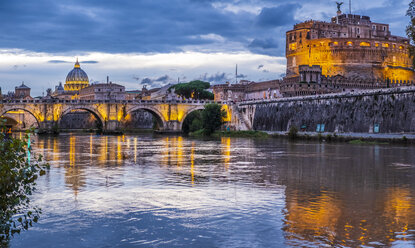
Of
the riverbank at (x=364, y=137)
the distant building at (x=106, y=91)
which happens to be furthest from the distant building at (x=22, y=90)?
the riverbank at (x=364, y=137)

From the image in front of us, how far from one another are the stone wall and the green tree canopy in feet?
128

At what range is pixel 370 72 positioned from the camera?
87.6 metres

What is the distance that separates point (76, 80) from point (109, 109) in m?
112

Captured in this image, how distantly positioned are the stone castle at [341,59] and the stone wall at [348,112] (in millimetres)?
13267

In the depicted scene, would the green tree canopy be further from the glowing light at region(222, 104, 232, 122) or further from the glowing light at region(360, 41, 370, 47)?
the glowing light at region(360, 41, 370, 47)

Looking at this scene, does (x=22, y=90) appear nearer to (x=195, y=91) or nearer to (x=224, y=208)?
(x=195, y=91)

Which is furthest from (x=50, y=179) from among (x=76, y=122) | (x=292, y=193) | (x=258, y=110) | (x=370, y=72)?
(x=76, y=122)

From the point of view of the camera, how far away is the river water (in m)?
9.55

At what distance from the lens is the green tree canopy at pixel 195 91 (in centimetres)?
10462

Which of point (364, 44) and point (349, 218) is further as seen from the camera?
point (364, 44)

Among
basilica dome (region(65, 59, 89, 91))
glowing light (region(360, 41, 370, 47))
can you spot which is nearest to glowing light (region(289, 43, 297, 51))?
glowing light (region(360, 41, 370, 47))

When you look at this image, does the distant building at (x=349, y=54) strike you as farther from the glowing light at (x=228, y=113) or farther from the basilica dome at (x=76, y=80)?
the basilica dome at (x=76, y=80)

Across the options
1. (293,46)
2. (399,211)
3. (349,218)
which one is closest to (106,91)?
(293,46)

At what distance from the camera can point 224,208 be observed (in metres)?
12.3
